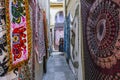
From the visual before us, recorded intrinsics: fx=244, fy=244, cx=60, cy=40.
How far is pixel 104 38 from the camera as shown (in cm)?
261

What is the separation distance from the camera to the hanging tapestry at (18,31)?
2.24 meters

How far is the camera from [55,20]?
64.1 feet

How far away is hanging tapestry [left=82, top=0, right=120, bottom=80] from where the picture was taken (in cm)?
223

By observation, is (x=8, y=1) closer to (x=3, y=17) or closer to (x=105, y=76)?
(x=3, y=17)

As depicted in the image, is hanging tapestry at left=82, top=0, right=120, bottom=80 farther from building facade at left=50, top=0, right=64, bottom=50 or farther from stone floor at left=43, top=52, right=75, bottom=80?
building facade at left=50, top=0, right=64, bottom=50

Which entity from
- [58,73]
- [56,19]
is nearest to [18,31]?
[58,73]

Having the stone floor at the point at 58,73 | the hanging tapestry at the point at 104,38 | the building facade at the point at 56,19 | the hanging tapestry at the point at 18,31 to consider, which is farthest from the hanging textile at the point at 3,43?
the building facade at the point at 56,19

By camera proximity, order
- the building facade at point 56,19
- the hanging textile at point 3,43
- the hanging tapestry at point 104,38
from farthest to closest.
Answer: the building facade at point 56,19 → the hanging tapestry at point 104,38 → the hanging textile at point 3,43

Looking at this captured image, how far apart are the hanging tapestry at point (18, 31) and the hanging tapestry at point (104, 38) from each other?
82 cm

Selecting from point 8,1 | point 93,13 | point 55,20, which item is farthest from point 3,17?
point 55,20

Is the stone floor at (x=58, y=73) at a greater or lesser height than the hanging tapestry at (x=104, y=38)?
lesser

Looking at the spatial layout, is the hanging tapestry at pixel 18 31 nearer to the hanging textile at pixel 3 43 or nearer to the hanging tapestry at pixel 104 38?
the hanging textile at pixel 3 43

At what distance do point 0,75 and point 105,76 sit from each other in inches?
41.8

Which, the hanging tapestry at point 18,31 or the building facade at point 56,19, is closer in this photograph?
the hanging tapestry at point 18,31
